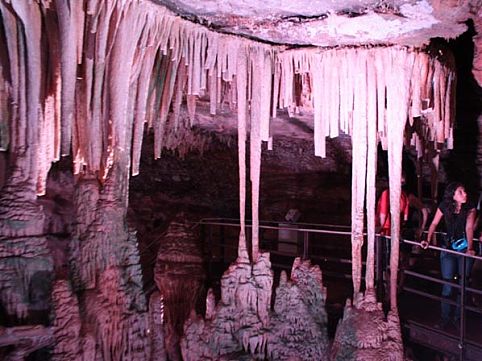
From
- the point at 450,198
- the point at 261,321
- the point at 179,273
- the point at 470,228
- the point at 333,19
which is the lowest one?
the point at 261,321

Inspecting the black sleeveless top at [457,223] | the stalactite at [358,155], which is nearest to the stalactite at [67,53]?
the stalactite at [358,155]

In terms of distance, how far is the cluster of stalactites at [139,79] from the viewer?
3.76 meters

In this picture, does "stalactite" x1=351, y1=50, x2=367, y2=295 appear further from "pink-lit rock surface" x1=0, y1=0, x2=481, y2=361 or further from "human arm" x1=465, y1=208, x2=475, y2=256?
"human arm" x1=465, y1=208, x2=475, y2=256

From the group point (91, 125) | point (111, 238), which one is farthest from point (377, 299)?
point (91, 125)

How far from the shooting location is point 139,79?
15.2 ft

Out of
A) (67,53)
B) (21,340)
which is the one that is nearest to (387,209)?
(67,53)

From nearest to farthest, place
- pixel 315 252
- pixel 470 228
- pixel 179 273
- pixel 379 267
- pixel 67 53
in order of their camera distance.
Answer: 1. pixel 67 53
2. pixel 470 228
3. pixel 379 267
4. pixel 179 273
5. pixel 315 252

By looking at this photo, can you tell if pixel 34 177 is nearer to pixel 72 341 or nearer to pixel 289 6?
pixel 72 341

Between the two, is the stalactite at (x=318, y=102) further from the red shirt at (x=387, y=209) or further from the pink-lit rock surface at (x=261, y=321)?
the pink-lit rock surface at (x=261, y=321)

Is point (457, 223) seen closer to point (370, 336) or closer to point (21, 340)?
point (370, 336)

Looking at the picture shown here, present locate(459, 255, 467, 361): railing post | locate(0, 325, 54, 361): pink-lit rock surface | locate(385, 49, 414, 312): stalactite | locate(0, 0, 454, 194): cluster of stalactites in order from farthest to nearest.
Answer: locate(385, 49, 414, 312): stalactite
locate(459, 255, 467, 361): railing post
locate(0, 0, 454, 194): cluster of stalactites
locate(0, 325, 54, 361): pink-lit rock surface

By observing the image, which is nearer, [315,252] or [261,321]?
[261,321]

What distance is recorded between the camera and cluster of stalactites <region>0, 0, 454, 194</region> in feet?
12.3

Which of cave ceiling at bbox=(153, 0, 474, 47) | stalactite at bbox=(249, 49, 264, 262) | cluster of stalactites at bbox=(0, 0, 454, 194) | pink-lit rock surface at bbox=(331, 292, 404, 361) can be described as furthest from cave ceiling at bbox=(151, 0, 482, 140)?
pink-lit rock surface at bbox=(331, 292, 404, 361)
